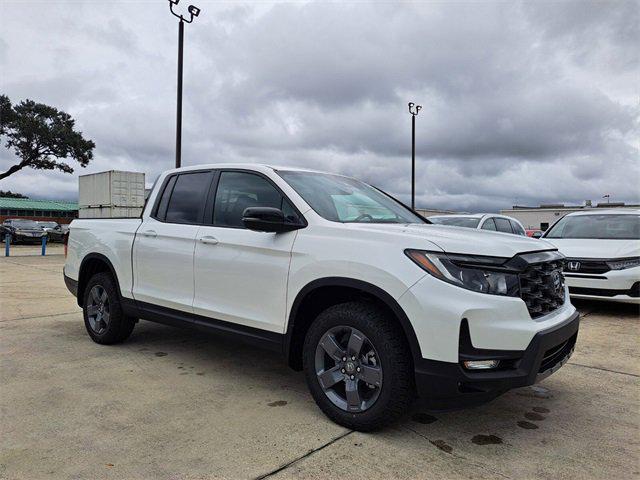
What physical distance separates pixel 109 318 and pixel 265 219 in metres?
2.56

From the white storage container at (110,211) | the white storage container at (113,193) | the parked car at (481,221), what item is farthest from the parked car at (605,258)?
the white storage container at (113,193)

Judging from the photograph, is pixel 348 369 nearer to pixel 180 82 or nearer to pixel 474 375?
pixel 474 375

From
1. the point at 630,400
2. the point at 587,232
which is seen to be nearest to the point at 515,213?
the point at 587,232

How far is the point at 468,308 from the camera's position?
2.60m

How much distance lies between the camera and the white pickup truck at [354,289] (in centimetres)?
265

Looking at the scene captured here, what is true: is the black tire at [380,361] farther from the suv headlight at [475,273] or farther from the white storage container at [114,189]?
the white storage container at [114,189]

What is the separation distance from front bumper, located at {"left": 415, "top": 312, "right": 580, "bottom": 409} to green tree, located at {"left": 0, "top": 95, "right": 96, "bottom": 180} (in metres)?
36.8

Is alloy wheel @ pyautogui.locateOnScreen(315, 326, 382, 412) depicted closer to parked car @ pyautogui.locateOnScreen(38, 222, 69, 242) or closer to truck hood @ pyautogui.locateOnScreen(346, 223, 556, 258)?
truck hood @ pyautogui.locateOnScreen(346, 223, 556, 258)

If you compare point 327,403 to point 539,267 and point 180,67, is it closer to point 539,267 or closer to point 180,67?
point 539,267

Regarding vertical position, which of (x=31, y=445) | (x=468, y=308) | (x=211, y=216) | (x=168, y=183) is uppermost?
(x=168, y=183)

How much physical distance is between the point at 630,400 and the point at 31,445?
13.4 ft

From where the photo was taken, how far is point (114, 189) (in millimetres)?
21406

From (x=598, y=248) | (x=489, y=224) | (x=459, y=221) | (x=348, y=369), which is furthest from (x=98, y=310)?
(x=489, y=224)

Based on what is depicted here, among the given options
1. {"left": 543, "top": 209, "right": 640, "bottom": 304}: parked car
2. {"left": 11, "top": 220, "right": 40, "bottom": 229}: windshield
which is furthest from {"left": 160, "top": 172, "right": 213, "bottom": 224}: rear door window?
{"left": 11, "top": 220, "right": 40, "bottom": 229}: windshield
